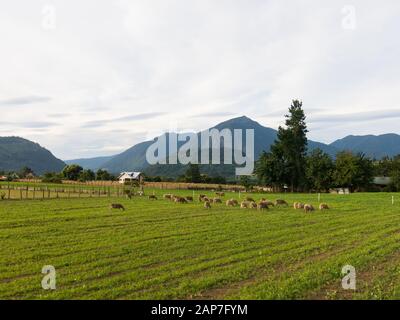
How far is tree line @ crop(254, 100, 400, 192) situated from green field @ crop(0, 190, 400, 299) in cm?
6308

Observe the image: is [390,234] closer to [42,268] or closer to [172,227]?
[172,227]

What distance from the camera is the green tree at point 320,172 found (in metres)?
88.2

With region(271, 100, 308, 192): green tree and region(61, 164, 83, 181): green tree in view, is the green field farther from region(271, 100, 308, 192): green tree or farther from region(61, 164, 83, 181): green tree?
region(61, 164, 83, 181): green tree

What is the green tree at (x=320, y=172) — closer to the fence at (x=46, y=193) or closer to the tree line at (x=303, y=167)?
the tree line at (x=303, y=167)

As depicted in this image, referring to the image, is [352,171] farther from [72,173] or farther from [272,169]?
[72,173]

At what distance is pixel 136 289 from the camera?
1109 cm

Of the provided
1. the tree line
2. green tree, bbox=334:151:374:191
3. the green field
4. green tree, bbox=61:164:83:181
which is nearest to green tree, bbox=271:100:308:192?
the tree line

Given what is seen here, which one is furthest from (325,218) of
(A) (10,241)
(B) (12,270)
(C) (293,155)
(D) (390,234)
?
(C) (293,155)

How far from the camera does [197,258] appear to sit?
15.2 meters

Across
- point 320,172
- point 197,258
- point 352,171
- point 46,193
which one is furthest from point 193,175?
point 197,258

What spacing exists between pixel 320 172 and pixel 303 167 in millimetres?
4366

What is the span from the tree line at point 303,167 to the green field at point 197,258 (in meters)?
63.1

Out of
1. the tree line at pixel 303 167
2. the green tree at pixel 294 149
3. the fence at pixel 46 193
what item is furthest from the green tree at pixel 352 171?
the fence at pixel 46 193
